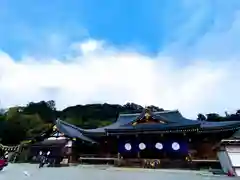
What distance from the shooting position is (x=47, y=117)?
2435 inches

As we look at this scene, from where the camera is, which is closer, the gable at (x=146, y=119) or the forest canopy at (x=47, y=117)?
the gable at (x=146, y=119)

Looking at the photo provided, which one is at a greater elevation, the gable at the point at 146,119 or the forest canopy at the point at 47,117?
the forest canopy at the point at 47,117

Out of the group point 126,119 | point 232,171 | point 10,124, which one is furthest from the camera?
point 10,124

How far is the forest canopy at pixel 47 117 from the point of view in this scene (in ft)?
133

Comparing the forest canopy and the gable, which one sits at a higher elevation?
the forest canopy

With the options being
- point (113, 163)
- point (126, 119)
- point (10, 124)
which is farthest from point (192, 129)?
point (10, 124)

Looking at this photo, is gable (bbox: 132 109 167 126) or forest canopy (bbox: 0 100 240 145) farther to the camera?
forest canopy (bbox: 0 100 240 145)

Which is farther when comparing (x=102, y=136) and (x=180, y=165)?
(x=102, y=136)

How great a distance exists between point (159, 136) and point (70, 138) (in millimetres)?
8993

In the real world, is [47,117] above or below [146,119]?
above

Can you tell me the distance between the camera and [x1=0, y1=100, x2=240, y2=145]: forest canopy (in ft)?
133

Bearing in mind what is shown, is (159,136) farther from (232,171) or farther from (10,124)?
(10,124)

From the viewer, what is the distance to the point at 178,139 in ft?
76.3

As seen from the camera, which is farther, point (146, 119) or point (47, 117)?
point (47, 117)
